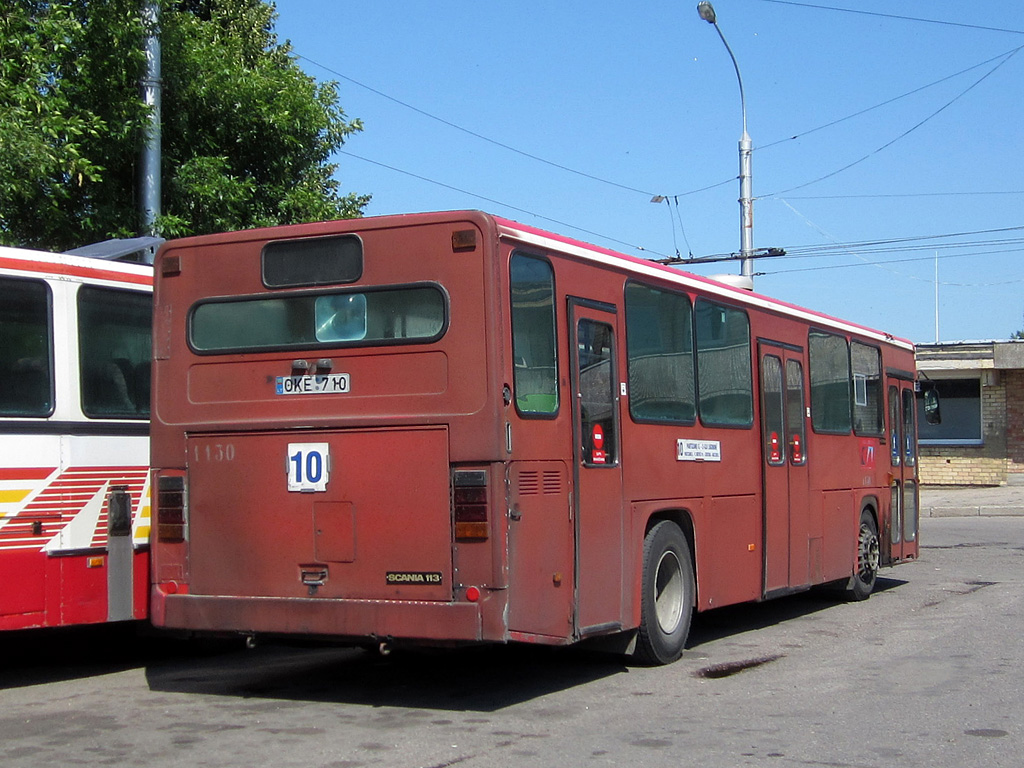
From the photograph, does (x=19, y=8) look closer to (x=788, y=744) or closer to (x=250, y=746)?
(x=250, y=746)

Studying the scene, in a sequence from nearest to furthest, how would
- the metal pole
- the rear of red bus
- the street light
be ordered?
the rear of red bus
the metal pole
the street light

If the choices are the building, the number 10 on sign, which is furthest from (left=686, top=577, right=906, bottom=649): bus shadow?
the building

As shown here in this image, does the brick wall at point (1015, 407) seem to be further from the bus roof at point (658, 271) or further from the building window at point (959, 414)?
the bus roof at point (658, 271)

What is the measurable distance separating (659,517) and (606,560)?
45.0 inches

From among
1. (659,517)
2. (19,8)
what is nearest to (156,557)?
(659,517)

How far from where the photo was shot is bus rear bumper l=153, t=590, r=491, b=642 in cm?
750

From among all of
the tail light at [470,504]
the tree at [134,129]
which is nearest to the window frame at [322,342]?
the tail light at [470,504]

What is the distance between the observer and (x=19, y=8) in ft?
40.3

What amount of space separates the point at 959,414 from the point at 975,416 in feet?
1.39

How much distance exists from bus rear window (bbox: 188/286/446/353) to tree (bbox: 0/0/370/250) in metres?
4.07

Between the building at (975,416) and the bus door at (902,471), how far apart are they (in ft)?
57.8

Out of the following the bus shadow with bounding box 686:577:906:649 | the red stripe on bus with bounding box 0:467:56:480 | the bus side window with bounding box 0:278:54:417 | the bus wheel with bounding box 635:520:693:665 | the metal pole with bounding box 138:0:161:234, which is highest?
the metal pole with bounding box 138:0:161:234

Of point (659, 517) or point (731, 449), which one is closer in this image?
point (659, 517)

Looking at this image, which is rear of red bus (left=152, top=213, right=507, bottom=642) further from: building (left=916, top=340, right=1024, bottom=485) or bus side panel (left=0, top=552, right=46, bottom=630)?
building (left=916, top=340, right=1024, bottom=485)
